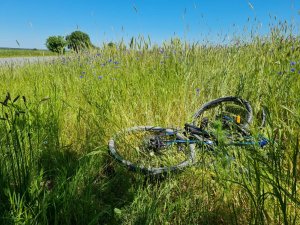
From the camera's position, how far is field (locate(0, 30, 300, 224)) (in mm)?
1158

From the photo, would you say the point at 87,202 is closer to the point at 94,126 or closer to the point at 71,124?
the point at 94,126

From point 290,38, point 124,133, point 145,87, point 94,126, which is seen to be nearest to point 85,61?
point 145,87

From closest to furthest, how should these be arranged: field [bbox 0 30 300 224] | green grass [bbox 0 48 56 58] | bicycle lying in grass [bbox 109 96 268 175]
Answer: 1. field [bbox 0 30 300 224]
2. bicycle lying in grass [bbox 109 96 268 175]
3. green grass [bbox 0 48 56 58]

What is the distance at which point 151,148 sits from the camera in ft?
6.69

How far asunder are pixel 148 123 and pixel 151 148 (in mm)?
450

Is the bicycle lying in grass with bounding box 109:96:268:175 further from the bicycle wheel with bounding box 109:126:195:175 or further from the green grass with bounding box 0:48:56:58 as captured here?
the green grass with bounding box 0:48:56:58

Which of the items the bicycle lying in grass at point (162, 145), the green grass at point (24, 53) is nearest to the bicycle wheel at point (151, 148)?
the bicycle lying in grass at point (162, 145)

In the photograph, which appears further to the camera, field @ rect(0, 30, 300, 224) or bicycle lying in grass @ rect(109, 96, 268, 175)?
bicycle lying in grass @ rect(109, 96, 268, 175)

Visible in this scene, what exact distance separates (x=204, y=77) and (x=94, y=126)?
60.1 inches

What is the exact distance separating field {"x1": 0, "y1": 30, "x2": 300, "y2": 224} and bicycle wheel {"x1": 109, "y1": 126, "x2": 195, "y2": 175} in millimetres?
100

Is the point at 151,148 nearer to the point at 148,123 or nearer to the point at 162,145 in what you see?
the point at 162,145

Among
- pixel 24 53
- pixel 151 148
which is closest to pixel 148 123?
pixel 151 148

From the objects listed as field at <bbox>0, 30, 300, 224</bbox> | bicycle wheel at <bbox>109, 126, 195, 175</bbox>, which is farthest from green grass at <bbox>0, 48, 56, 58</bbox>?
bicycle wheel at <bbox>109, 126, 195, 175</bbox>

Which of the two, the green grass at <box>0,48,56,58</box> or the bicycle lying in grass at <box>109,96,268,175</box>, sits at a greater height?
the green grass at <box>0,48,56,58</box>
